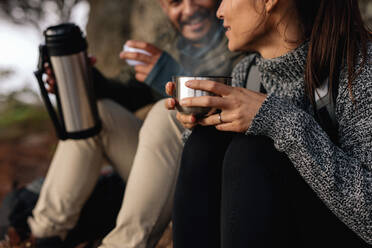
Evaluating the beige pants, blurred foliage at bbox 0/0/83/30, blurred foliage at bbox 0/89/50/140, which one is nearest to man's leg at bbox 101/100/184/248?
the beige pants

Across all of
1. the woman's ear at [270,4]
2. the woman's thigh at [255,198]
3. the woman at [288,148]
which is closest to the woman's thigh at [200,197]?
the woman at [288,148]

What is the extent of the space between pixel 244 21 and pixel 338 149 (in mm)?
469

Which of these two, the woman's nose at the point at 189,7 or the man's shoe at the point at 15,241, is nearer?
the man's shoe at the point at 15,241

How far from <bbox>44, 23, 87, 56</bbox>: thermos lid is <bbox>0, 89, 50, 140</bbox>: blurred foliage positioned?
3.69 meters

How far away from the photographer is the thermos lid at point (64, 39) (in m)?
1.43

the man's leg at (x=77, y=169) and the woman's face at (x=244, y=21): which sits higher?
the woman's face at (x=244, y=21)

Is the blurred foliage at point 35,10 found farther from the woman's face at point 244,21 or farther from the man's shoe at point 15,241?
the woman's face at point 244,21

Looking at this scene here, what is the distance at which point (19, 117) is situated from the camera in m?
5.06

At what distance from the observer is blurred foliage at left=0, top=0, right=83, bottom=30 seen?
4.89 m

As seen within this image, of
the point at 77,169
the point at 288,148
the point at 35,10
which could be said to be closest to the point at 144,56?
the point at 77,169

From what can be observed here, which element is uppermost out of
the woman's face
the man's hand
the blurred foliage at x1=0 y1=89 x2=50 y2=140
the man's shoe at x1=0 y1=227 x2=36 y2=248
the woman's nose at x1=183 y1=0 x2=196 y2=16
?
the woman's face

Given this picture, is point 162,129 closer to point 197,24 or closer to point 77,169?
point 77,169

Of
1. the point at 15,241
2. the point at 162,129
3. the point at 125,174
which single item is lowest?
the point at 15,241

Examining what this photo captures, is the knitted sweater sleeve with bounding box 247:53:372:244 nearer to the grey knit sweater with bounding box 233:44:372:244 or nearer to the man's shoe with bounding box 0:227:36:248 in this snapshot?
the grey knit sweater with bounding box 233:44:372:244
